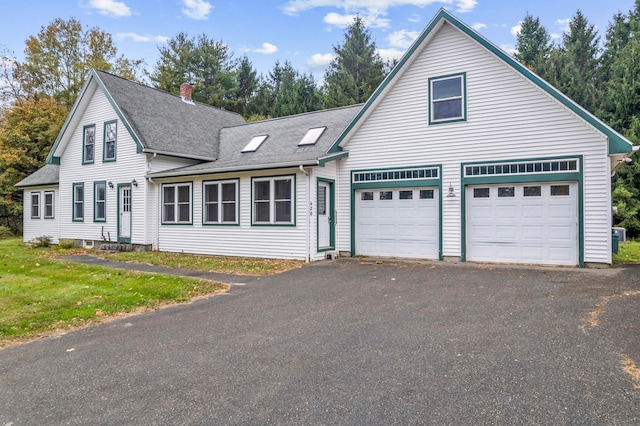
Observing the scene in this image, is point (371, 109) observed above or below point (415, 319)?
above

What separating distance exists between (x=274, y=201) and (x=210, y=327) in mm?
7345

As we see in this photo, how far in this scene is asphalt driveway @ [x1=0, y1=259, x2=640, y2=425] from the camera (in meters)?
3.20

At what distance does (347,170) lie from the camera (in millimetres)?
13180

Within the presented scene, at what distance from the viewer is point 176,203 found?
1512 centimetres

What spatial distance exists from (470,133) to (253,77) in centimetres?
3168

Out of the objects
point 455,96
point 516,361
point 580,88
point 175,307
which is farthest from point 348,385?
point 580,88

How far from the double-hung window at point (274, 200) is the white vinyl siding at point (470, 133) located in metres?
1.81

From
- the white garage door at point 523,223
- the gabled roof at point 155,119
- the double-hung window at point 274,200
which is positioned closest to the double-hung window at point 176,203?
the gabled roof at point 155,119

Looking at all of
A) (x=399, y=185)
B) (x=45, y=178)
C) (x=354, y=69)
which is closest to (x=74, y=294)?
(x=399, y=185)

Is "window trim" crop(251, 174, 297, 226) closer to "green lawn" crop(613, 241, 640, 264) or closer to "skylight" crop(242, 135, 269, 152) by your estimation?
"skylight" crop(242, 135, 269, 152)

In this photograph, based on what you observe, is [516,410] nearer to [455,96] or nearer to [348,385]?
A: [348,385]

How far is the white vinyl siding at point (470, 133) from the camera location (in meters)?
9.94

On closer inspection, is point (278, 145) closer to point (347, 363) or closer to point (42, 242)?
point (347, 363)

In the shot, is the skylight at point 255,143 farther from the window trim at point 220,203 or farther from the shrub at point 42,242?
the shrub at point 42,242
